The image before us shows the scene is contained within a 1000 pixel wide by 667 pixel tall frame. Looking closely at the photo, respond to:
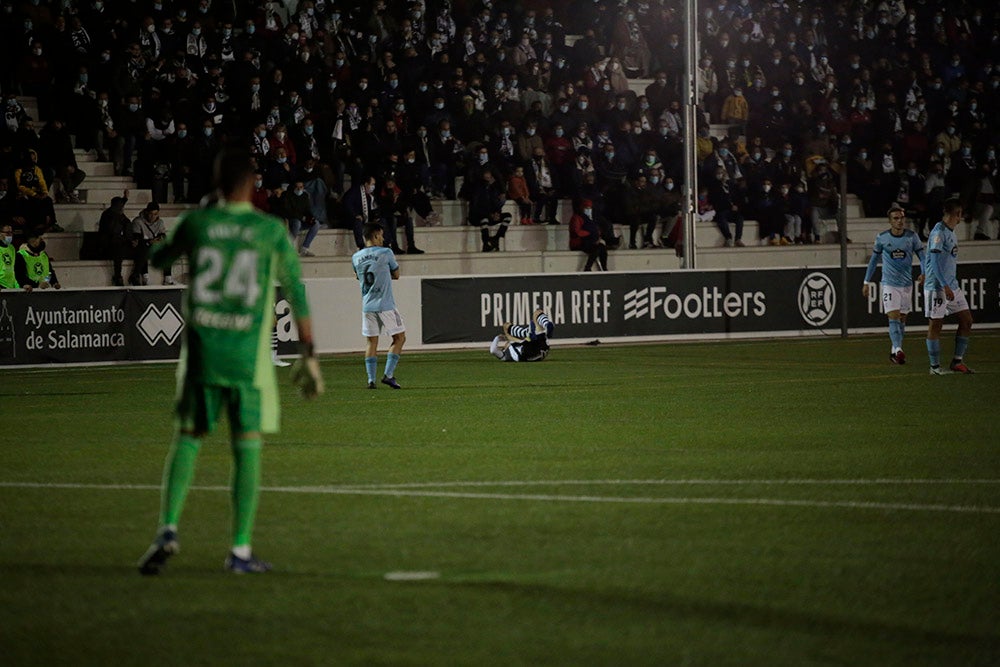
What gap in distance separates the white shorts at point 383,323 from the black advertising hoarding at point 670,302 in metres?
7.35

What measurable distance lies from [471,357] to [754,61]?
15.0 m

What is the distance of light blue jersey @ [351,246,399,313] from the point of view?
1975 cm

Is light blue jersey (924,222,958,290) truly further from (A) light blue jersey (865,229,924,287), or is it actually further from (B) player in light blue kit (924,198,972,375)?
(A) light blue jersey (865,229,924,287)

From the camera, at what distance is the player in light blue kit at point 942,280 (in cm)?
1989

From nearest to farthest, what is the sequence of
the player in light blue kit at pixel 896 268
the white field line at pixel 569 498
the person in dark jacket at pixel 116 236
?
the white field line at pixel 569 498 → the player in light blue kit at pixel 896 268 → the person in dark jacket at pixel 116 236

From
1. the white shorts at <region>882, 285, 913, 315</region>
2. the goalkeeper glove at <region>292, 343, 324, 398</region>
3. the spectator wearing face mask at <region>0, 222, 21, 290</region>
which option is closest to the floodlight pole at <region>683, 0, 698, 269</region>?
the white shorts at <region>882, 285, 913, 315</region>

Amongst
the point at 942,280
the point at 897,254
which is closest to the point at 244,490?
the point at 942,280

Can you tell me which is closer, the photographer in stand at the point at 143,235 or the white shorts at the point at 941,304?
the white shorts at the point at 941,304

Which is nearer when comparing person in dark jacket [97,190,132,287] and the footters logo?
person in dark jacket [97,190,132,287]

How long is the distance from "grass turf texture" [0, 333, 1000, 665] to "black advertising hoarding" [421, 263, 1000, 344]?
1077cm

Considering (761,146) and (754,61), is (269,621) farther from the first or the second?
(754,61)

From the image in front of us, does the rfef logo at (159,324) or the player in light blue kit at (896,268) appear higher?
the player in light blue kit at (896,268)

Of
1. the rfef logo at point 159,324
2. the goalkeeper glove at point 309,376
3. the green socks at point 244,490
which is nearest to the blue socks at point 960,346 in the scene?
the rfef logo at point 159,324

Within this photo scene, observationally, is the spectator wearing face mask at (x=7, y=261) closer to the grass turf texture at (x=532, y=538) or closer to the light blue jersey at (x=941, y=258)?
the grass turf texture at (x=532, y=538)
